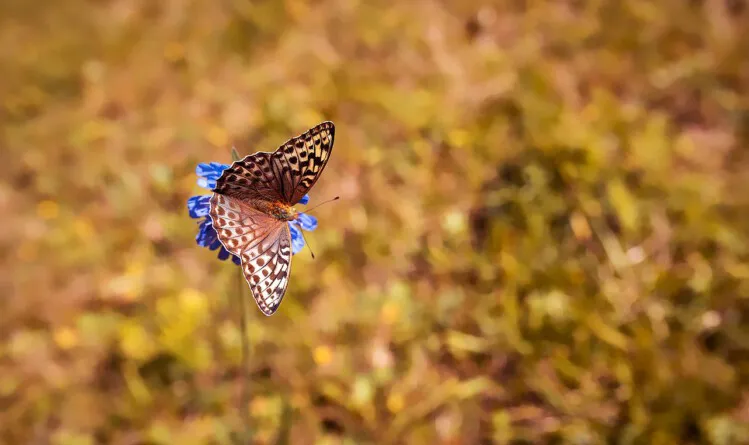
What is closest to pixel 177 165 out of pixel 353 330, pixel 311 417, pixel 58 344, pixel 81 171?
pixel 81 171

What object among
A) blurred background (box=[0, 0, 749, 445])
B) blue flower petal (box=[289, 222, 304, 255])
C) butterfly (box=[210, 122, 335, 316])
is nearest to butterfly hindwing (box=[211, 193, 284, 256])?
butterfly (box=[210, 122, 335, 316])

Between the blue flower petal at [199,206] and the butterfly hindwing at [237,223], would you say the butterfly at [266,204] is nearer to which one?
the butterfly hindwing at [237,223]

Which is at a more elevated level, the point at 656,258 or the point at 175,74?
the point at 175,74

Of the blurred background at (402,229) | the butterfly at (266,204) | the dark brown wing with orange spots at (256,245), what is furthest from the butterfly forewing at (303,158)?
the blurred background at (402,229)

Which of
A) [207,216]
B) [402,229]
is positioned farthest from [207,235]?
[402,229]

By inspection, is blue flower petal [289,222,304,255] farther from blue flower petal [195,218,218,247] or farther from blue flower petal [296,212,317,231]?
blue flower petal [195,218,218,247]

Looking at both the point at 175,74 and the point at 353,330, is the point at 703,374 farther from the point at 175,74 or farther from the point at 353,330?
the point at 175,74
